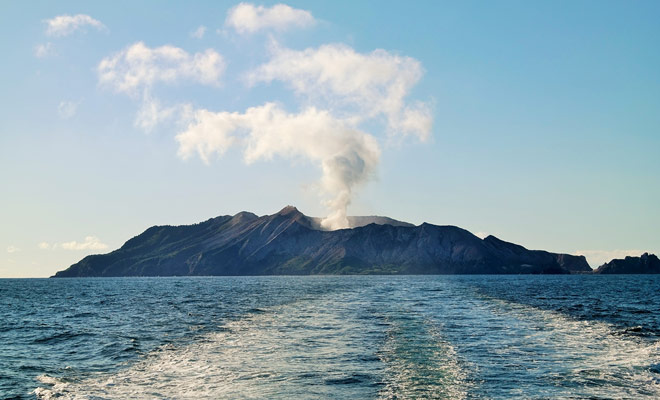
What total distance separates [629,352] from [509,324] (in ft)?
53.7

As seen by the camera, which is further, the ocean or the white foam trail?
the ocean

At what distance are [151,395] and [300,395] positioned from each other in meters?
6.87

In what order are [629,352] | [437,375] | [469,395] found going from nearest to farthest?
[469,395], [437,375], [629,352]

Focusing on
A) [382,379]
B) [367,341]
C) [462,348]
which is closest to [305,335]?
[367,341]

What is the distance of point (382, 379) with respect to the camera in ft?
85.8

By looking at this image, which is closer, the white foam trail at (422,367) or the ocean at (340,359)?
the white foam trail at (422,367)

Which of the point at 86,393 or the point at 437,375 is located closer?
the point at 86,393

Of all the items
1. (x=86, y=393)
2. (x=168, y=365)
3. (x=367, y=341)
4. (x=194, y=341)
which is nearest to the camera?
(x=86, y=393)

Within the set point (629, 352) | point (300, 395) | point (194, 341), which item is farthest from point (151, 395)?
point (629, 352)

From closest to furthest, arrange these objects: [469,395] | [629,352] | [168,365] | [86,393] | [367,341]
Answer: [469,395] → [86,393] → [168,365] → [629,352] → [367,341]

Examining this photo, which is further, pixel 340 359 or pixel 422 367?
pixel 340 359

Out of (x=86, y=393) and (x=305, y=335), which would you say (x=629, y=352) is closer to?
(x=305, y=335)

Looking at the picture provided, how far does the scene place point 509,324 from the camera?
50375 mm

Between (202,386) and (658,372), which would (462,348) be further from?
(202,386)
